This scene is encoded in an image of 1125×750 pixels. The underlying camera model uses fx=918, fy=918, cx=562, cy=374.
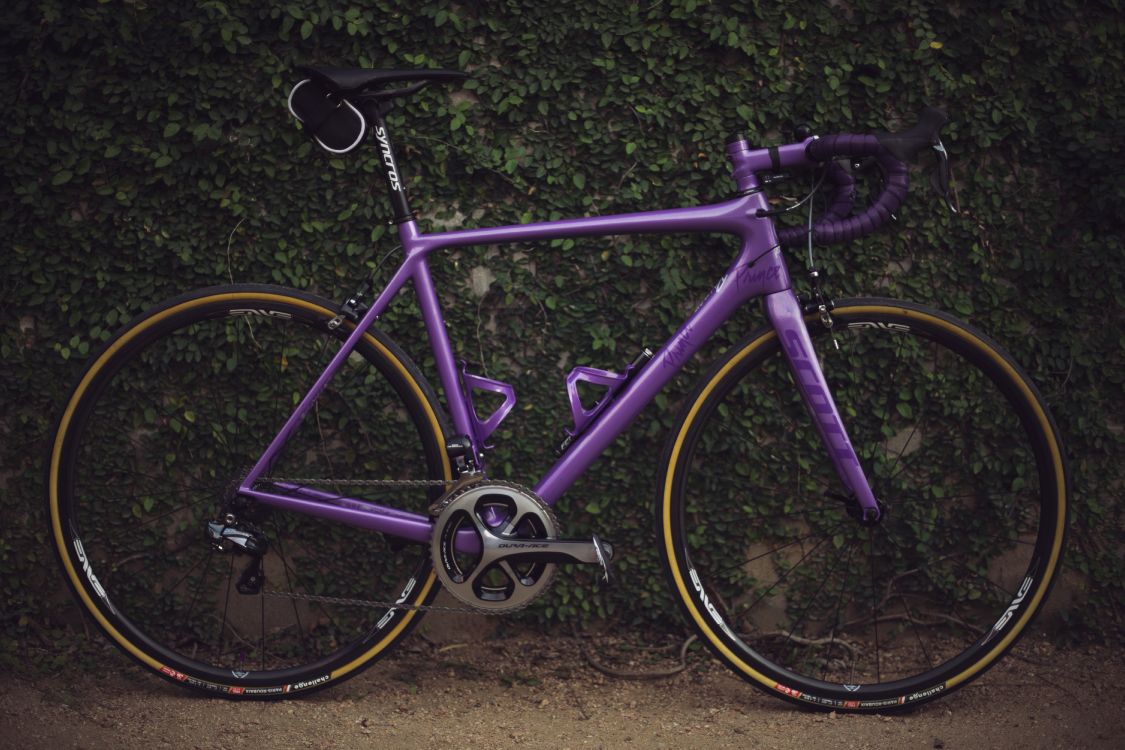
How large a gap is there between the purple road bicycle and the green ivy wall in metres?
0.17

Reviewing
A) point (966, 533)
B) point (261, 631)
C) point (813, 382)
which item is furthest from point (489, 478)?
point (966, 533)

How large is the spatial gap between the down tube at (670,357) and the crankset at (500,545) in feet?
0.42

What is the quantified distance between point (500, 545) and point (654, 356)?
0.69m

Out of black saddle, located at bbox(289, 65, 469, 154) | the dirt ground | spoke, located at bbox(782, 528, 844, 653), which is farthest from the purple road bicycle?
black saddle, located at bbox(289, 65, 469, 154)

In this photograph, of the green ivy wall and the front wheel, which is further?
the front wheel

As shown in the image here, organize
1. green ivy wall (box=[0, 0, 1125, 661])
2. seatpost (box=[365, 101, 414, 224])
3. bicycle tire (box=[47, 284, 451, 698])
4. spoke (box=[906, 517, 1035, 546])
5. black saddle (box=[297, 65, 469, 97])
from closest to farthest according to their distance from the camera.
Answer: black saddle (box=[297, 65, 469, 97]) → seatpost (box=[365, 101, 414, 224]) → green ivy wall (box=[0, 0, 1125, 661]) → bicycle tire (box=[47, 284, 451, 698]) → spoke (box=[906, 517, 1035, 546])

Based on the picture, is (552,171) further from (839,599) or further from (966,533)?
(966,533)

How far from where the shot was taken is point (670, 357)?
261 centimetres

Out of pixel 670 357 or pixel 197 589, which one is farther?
pixel 197 589

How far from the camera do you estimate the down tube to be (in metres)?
2.57

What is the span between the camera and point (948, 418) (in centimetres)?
313

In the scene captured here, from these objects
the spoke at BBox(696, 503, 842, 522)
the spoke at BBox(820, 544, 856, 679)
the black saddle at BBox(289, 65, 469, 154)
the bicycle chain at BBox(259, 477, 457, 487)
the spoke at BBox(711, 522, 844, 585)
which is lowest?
the spoke at BBox(820, 544, 856, 679)

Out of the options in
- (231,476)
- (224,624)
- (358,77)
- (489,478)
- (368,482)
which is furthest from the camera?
(224,624)

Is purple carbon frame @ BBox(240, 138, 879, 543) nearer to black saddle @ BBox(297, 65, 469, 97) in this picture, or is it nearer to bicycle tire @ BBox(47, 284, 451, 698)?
black saddle @ BBox(297, 65, 469, 97)
